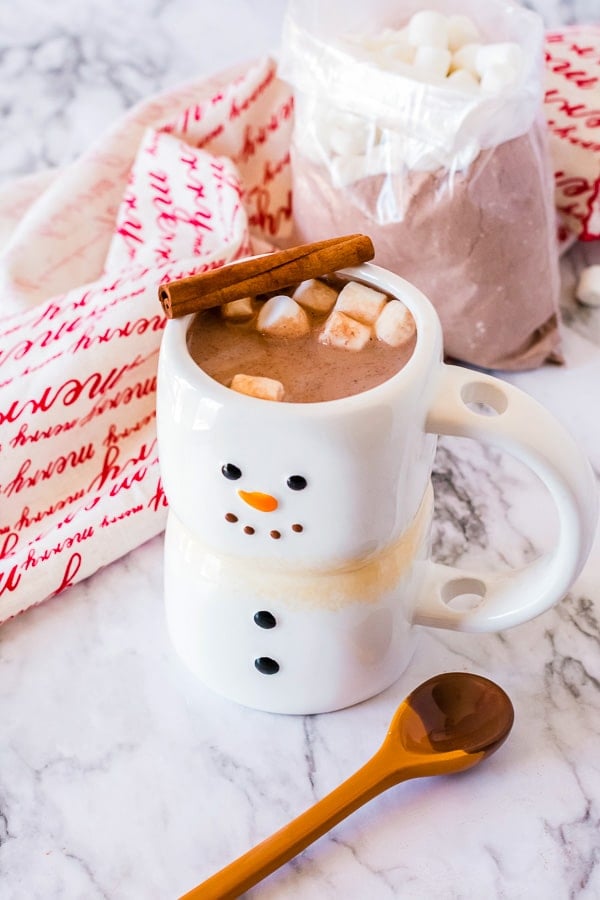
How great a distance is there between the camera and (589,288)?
3.26 ft

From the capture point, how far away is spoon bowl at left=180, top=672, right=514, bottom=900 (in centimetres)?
55

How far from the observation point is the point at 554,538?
2.54ft

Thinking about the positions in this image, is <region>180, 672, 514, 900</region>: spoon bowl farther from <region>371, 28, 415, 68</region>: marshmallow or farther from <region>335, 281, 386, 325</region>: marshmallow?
<region>371, 28, 415, 68</region>: marshmallow

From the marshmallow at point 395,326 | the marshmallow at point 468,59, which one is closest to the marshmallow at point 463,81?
the marshmallow at point 468,59

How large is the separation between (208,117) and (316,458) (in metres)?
0.62

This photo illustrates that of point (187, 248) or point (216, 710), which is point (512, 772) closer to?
point (216, 710)

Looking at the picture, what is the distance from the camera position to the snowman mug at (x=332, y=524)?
532 mm

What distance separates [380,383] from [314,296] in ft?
0.27

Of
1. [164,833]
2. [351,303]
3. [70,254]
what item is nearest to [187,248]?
[70,254]

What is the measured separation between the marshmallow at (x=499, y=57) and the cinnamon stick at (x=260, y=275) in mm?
326

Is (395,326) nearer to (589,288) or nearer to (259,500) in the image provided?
(259,500)

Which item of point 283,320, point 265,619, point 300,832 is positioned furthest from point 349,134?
point 300,832

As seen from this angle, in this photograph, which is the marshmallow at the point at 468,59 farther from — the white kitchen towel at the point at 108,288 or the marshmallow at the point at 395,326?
the marshmallow at the point at 395,326

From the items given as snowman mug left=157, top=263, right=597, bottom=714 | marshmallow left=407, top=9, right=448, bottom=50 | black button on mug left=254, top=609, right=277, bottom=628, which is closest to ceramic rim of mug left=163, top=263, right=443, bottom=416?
snowman mug left=157, top=263, right=597, bottom=714
